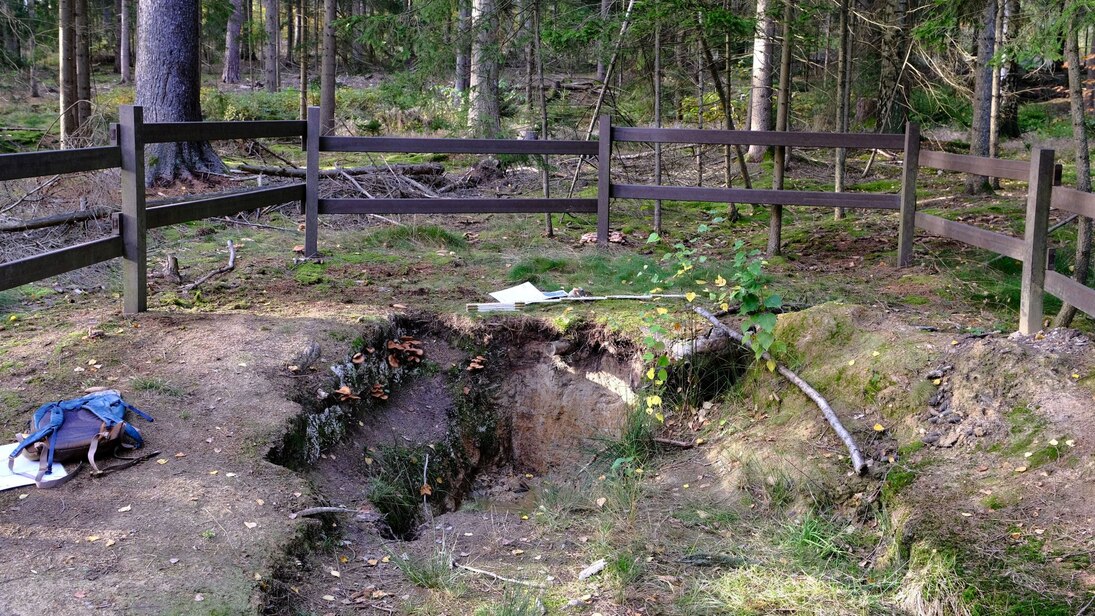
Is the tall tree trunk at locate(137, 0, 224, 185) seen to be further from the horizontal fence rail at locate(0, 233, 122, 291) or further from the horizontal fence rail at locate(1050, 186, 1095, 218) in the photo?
the horizontal fence rail at locate(1050, 186, 1095, 218)

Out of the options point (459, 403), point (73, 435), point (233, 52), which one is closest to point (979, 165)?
point (459, 403)

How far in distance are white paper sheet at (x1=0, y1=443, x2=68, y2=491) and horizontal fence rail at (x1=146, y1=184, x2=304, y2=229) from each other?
8.37 ft

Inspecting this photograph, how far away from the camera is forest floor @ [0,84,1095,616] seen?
4195 millimetres

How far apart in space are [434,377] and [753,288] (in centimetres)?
256

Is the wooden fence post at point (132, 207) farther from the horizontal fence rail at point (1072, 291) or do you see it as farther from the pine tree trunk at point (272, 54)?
the pine tree trunk at point (272, 54)

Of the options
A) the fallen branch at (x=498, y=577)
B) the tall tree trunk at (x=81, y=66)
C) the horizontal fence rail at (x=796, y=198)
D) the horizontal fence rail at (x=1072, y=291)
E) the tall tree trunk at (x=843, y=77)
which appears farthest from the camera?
the tall tree trunk at (x=81, y=66)

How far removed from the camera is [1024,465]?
15.9 feet

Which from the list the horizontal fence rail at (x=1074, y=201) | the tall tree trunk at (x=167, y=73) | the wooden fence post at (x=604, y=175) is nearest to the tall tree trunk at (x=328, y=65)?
the tall tree trunk at (x=167, y=73)

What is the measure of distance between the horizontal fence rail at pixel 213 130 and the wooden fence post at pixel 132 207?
0.11 m

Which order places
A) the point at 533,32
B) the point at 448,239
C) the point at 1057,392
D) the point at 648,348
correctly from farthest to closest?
1. the point at 533,32
2. the point at 448,239
3. the point at 648,348
4. the point at 1057,392

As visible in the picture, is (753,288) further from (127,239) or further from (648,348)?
(127,239)

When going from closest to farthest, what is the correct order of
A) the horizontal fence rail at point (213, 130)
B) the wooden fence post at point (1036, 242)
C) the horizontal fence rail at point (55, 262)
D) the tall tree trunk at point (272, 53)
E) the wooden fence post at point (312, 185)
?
1. the horizontal fence rail at point (55, 262)
2. the wooden fence post at point (1036, 242)
3. the horizontal fence rail at point (213, 130)
4. the wooden fence post at point (312, 185)
5. the tall tree trunk at point (272, 53)

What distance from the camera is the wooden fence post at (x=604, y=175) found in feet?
31.8

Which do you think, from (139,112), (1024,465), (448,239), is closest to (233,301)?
(139,112)
